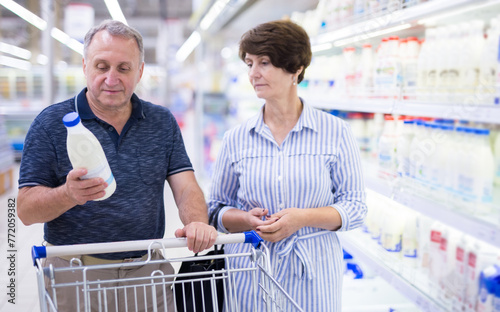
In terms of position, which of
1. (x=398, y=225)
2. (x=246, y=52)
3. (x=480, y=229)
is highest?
(x=246, y=52)

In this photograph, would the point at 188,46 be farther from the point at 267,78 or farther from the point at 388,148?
the point at 267,78

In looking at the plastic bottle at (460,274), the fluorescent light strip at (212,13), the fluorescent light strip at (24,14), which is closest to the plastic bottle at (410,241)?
the plastic bottle at (460,274)

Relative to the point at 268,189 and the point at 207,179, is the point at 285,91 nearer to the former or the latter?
the point at 268,189

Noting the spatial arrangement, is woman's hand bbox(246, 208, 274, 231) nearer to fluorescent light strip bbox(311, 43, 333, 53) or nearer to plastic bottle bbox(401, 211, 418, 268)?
plastic bottle bbox(401, 211, 418, 268)

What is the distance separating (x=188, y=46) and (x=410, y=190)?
37.0 feet

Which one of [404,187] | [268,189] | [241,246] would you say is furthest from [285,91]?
[404,187]

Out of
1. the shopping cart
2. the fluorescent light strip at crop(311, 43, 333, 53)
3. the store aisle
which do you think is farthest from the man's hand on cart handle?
the store aisle

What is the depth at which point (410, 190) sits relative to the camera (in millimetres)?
2266

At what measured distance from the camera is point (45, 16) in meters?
5.56

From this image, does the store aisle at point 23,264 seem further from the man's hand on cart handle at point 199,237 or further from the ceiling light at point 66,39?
the man's hand on cart handle at point 199,237

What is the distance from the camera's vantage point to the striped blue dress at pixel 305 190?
188 centimetres

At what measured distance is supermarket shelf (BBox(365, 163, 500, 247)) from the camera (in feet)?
5.04

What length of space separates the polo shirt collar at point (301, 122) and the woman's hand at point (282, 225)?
0.35 meters

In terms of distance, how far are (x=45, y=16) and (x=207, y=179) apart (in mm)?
2980
